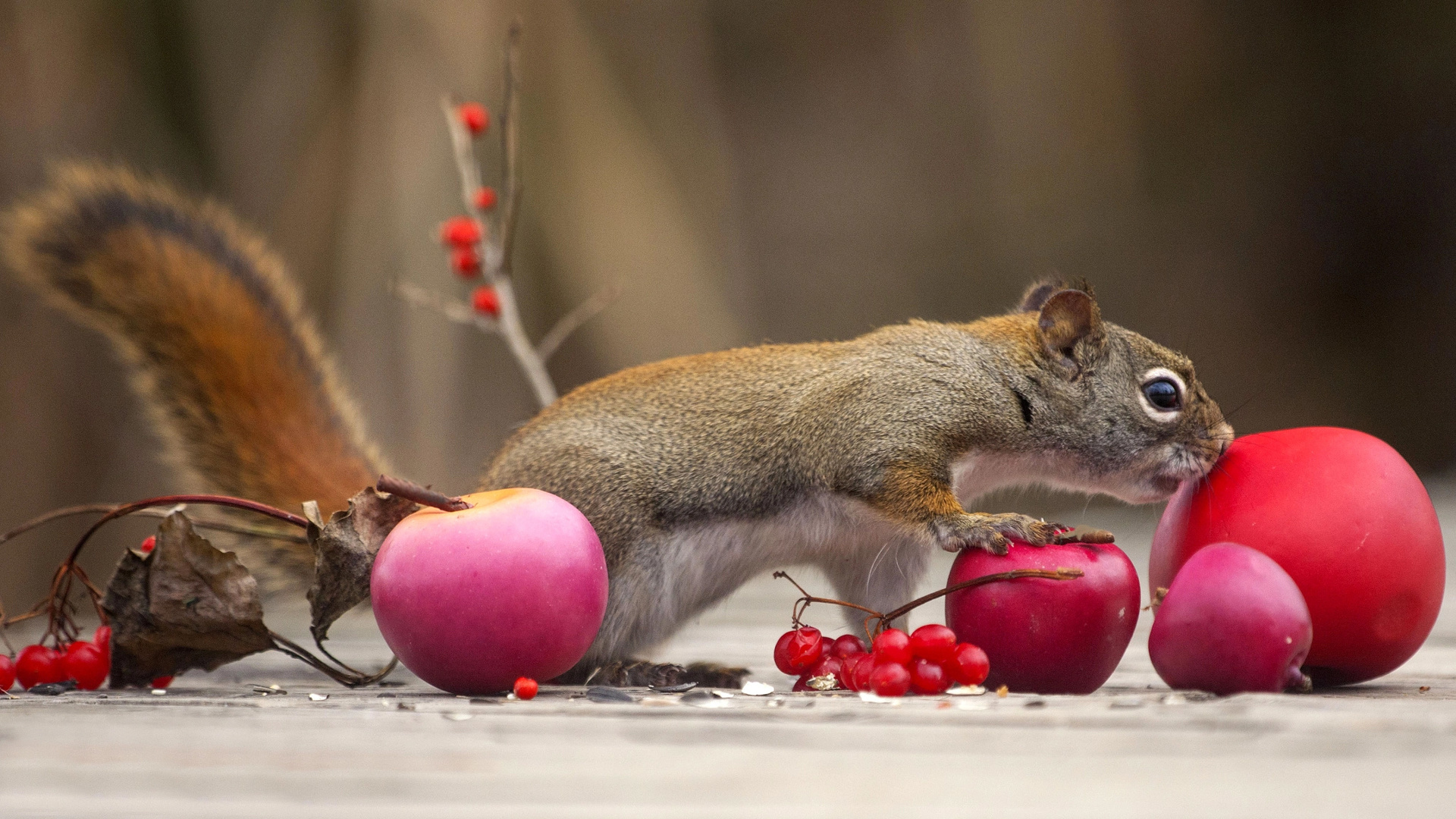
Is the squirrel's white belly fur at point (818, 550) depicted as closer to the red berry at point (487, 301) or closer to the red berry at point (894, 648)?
the red berry at point (894, 648)

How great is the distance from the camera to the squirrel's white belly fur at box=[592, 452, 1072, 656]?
1.38m

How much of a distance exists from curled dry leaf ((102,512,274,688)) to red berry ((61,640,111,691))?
0.05m

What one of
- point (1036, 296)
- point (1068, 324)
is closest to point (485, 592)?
point (1068, 324)

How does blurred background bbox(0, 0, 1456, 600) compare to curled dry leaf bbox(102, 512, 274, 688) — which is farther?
blurred background bbox(0, 0, 1456, 600)

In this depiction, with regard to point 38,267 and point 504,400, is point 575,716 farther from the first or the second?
point 504,400

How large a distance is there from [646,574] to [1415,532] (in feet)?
2.50

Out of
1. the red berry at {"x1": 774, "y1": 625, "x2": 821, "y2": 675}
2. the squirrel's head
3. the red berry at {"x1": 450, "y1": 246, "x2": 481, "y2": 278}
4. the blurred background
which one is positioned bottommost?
the red berry at {"x1": 774, "y1": 625, "x2": 821, "y2": 675}

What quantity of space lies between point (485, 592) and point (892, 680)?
1.24 ft

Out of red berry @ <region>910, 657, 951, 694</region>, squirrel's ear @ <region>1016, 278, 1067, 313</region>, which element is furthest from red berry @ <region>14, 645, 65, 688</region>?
squirrel's ear @ <region>1016, 278, 1067, 313</region>

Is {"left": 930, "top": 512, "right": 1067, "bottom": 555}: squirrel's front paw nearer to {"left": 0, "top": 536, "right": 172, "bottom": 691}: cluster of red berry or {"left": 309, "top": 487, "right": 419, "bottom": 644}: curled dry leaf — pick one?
{"left": 309, "top": 487, "right": 419, "bottom": 644}: curled dry leaf

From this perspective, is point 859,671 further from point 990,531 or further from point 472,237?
point 472,237

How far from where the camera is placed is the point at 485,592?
110 centimetres

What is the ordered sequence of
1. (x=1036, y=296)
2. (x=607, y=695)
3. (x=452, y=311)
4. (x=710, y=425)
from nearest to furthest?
(x=607, y=695), (x=710, y=425), (x=1036, y=296), (x=452, y=311)

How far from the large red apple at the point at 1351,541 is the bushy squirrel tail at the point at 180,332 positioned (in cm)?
109
